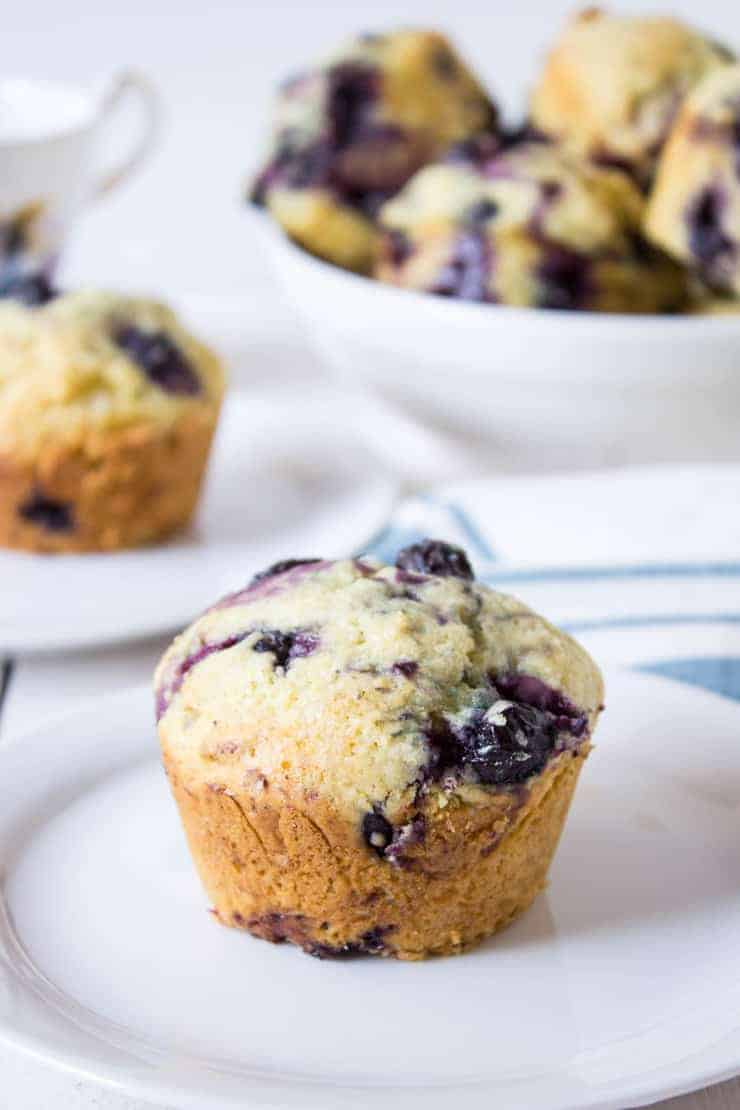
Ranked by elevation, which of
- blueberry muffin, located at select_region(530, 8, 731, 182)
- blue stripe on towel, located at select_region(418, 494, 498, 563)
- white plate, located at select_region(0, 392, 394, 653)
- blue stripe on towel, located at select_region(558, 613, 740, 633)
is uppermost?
blueberry muffin, located at select_region(530, 8, 731, 182)

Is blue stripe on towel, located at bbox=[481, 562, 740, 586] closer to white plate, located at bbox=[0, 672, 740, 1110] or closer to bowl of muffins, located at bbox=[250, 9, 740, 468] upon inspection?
white plate, located at bbox=[0, 672, 740, 1110]

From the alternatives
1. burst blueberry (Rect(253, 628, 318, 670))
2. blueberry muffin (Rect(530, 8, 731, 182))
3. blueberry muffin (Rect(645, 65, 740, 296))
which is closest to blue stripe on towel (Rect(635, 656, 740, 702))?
burst blueberry (Rect(253, 628, 318, 670))

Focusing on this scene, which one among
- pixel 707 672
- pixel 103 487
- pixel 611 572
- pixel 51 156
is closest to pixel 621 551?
pixel 611 572

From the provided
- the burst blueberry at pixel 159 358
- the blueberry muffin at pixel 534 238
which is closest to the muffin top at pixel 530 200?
the blueberry muffin at pixel 534 238

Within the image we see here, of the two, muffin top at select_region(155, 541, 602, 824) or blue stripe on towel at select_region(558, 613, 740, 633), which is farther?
blue stripe on towel at select_region(558, 613, 740, 633)

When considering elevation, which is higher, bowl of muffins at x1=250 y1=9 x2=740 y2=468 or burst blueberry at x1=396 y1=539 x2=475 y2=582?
burst blueberry at x1=396 y1=539 x2=475 y2=582

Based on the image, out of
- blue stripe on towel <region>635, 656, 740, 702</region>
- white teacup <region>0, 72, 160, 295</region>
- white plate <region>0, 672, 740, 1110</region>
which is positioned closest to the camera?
white plate <region>0, 672, 740, 1110</region>
